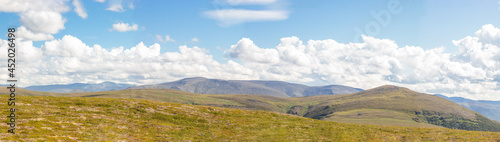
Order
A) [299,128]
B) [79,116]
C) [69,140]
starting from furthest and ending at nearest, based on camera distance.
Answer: [299,128] < [79,116] < [69,140]

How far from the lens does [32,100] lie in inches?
2157

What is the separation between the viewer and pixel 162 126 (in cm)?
4838

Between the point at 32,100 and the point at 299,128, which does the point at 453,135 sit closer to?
the point at 299,128

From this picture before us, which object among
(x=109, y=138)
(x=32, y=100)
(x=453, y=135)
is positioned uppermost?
(x=32, y=100)

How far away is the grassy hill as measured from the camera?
3753 centimetres

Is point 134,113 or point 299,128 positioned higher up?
point 134,113

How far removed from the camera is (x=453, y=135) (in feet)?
174

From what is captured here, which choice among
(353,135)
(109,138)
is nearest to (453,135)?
(353,135)

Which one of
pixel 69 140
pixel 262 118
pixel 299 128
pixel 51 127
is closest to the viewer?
pixel 69 140

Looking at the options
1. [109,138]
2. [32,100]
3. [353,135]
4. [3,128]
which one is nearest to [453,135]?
[353,135]

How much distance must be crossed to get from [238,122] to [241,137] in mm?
11552

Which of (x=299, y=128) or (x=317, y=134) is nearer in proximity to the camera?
(x=317, y=134)

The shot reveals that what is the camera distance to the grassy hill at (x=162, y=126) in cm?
3753

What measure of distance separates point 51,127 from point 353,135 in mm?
49887
